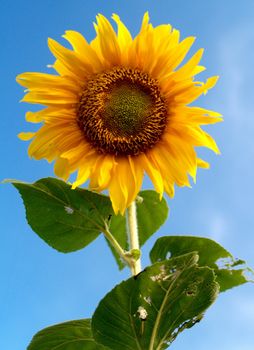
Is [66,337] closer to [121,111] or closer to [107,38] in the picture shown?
[121,111]

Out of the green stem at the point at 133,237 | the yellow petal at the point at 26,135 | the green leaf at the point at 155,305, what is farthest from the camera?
the yellow petal at the point at 26,135

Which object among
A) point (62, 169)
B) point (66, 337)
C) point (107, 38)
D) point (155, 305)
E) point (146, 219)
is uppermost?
point (107, 38)

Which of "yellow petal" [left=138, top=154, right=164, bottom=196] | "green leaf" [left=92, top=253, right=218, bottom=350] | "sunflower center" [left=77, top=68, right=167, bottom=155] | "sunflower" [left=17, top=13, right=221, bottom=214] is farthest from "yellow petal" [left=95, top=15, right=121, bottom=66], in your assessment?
"green leaf" [left=92, top=253, right=218, bottom=350]

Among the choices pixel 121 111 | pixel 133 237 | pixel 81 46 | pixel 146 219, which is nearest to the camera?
pixel 133 237

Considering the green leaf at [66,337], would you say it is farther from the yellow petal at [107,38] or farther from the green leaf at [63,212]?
the yellow petal at [107,38]

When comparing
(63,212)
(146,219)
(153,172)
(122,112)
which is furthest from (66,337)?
(122,112)

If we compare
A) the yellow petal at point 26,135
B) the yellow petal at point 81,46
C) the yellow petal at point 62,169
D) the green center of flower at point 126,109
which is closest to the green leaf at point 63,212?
the yellow petal at point 62,169

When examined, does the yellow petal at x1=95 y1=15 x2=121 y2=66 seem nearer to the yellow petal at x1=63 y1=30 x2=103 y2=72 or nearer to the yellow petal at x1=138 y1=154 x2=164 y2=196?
the yellow petal at x1=63 y1=30 x2=103 y2=72
